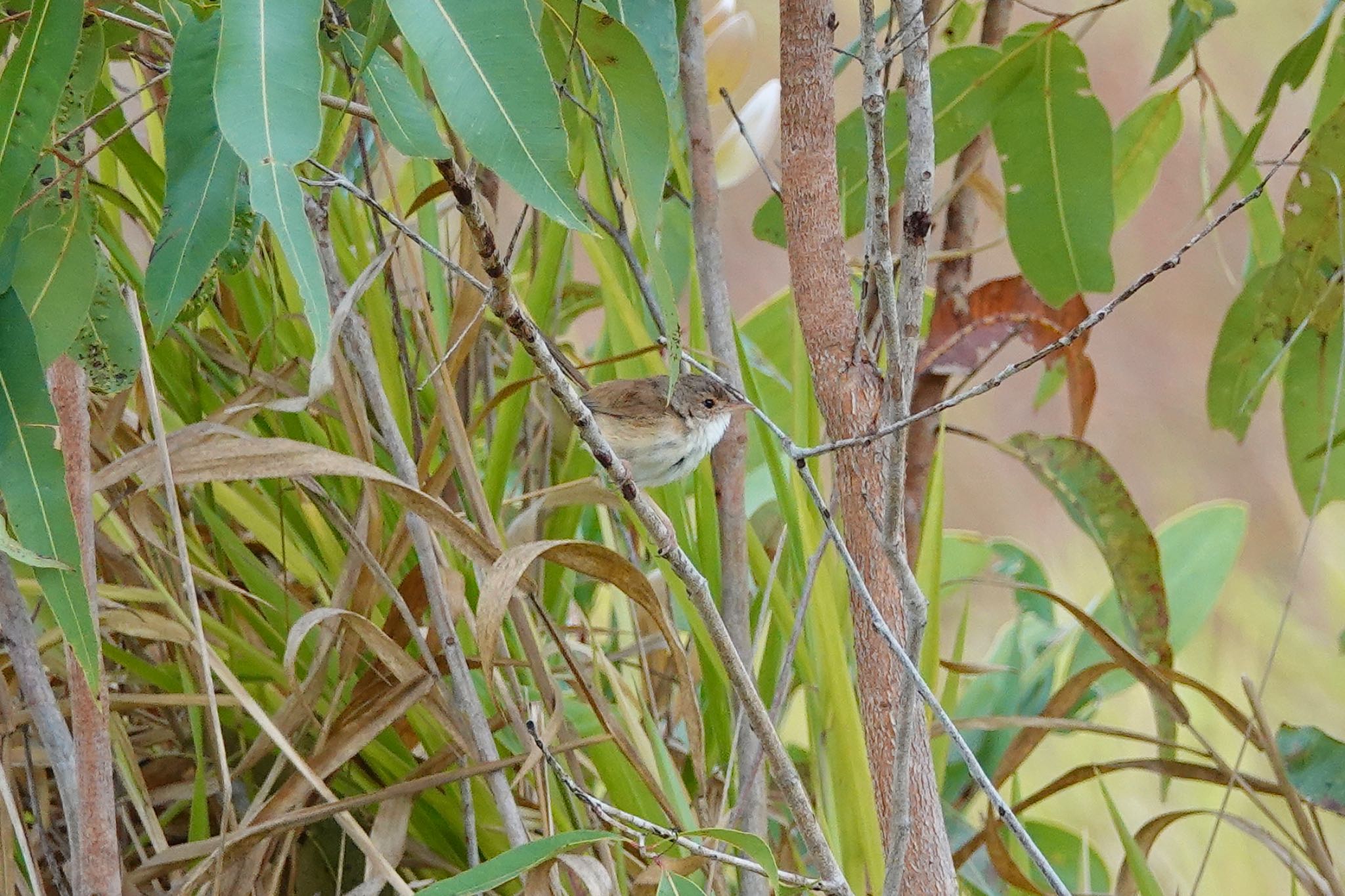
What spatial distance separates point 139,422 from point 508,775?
385 millimetres

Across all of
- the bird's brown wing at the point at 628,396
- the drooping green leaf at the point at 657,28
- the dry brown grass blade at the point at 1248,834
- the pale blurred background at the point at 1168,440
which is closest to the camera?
the drooping green leaf at the point at 657,28

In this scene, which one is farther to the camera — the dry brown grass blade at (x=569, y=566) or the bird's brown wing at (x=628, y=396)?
the bird's brown wing at (x=628, y=396)

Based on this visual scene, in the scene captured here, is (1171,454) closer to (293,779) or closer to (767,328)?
(767,328)

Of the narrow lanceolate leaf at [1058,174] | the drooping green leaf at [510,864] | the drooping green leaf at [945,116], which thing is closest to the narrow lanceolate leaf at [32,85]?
the drooping green leaf at [510,864]

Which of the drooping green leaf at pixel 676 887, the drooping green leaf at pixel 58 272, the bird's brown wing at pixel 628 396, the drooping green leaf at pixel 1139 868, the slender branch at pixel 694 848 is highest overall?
Result: the drooping green leaf at pixel 58 272

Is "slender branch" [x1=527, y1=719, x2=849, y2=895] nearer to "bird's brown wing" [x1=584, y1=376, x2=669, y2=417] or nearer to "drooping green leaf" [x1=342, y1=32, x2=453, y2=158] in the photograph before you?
"drooping green leaf" [x1=342, y1=32, x2=453, y2=158]

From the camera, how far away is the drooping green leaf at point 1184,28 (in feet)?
3.06

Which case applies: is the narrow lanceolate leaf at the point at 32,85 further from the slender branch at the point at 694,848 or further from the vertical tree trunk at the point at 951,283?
the vertical tree trunk at the point at 951,283

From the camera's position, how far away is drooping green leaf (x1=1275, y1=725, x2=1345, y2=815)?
90cm

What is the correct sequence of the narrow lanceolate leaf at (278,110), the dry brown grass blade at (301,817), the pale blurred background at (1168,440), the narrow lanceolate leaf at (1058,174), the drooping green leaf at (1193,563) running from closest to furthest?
the narrow lanceolate leaf at (278,110)
the dry brown grass blade at (301,817)
the narrow lanceolate leaf at (1058,174)
the drooping green leaf at (1193,563)
the pale blurred background at (1168,440)

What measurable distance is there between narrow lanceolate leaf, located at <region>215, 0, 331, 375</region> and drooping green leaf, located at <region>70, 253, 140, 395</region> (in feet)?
1.05

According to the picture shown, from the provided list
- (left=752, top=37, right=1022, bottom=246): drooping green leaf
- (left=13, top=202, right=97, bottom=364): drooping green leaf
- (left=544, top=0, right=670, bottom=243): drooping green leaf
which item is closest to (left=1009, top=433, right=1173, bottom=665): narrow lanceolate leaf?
(left=752, top=37, right=1022, bottom=246): drooping green leaf

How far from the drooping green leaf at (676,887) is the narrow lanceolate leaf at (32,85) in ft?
1.26

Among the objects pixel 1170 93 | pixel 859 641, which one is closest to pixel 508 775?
pixel 859 641
